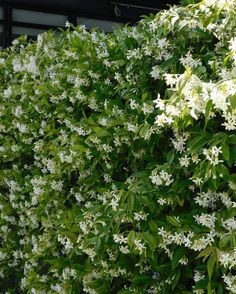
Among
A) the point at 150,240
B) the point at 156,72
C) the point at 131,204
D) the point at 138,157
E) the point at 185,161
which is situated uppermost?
the point at 156,72

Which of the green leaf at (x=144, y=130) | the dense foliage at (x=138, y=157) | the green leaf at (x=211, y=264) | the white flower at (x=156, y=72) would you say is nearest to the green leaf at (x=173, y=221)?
the dense foliage at (x=138, y=157)

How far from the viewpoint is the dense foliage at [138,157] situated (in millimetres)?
2021

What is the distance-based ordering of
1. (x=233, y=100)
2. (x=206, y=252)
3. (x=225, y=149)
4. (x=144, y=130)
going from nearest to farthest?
(x=233, y=100) < (x=225, y=149) < (x=206, y=252) < (x=144, y=130)

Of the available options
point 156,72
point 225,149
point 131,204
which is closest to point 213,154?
point 225,149

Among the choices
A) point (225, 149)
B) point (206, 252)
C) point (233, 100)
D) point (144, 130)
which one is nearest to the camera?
point (233, 100)

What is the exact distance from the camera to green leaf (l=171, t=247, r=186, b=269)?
2.22 meters

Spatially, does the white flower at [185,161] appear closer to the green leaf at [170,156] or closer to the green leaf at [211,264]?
the green leaf at [170,156]

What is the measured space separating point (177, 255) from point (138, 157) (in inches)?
19.7

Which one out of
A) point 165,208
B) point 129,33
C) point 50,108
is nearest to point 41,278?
point 50,108

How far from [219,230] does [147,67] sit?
2.55ft

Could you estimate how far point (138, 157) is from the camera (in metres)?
2.51

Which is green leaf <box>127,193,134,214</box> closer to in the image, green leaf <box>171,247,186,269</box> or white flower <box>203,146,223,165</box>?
green leaf <box>171,247,186,269</box>

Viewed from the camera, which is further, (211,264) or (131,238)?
(131,238)

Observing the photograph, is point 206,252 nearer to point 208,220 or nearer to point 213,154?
point 208,220
